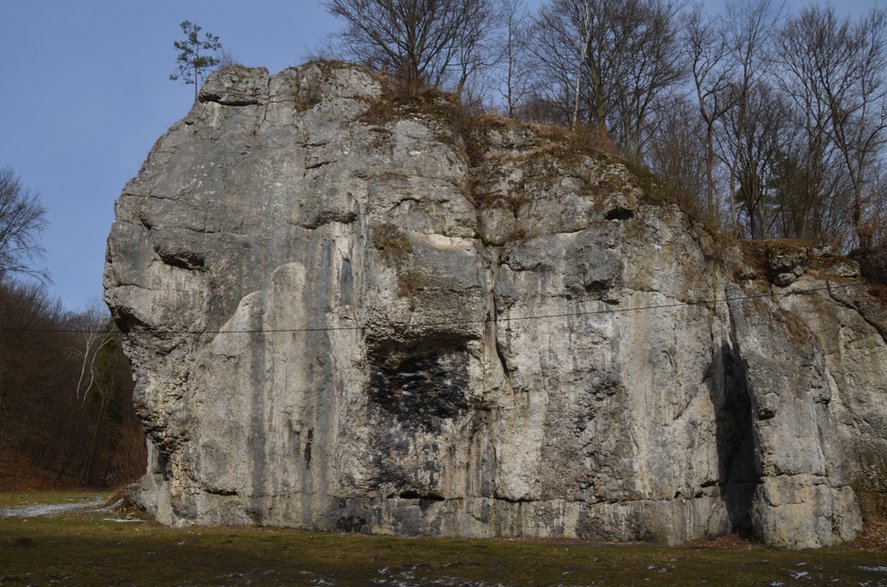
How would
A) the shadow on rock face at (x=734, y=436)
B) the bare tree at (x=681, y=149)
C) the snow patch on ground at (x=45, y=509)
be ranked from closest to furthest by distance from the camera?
the shadow on rock face at (x=734, y=436) < the snow patch on ground at (x=45, y=509) < the bare tree at (x=681, y=149)

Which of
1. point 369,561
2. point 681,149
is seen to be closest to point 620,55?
point 681,149

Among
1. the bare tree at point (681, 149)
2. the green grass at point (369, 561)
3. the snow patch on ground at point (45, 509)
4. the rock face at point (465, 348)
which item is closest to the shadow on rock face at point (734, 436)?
the rock face at point (465, 348)

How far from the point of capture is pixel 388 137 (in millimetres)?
19000

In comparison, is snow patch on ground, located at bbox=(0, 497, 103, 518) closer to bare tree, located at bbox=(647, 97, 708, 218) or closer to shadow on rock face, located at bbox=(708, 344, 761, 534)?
shadow on rock face, located at bbox=(708, 344, 761, 534)

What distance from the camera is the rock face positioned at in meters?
17.0

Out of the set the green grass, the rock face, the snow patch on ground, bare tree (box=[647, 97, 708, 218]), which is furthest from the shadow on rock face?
the snow patch on ground

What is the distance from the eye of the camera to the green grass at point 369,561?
11.8 metres

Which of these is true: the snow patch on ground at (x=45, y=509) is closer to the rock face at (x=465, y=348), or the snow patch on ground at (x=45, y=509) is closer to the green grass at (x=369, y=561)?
the rock face at (x=465, y=348)

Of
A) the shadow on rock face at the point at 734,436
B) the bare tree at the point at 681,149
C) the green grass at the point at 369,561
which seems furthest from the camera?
the bare tree at the point at 681,149

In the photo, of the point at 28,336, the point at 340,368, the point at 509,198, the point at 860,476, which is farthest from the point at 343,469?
the point at 28,336

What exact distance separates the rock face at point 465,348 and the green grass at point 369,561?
118cm

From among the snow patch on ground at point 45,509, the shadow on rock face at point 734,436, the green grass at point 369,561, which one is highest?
the shadow on rock face at point 734,436

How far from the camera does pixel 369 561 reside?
1329 cm

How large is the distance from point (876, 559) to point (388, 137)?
41.1 ft
